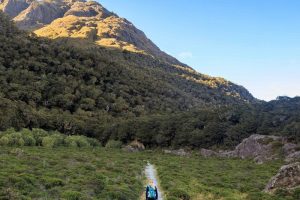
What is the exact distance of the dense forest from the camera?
269 feet

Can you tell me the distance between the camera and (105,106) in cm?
11700

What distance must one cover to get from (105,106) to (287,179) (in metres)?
87.8

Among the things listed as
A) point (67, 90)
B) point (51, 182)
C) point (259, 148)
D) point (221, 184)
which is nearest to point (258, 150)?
point (259, 148)

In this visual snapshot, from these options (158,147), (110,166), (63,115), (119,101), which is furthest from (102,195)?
(119,101)

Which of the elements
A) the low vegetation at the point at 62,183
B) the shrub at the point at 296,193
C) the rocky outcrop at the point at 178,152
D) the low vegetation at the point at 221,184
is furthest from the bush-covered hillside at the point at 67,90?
the shrub at the point at 296,193

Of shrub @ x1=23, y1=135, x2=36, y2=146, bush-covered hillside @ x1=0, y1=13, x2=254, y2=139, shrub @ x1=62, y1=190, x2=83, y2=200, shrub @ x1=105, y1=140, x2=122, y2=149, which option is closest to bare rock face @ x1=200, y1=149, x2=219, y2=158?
shrub @ x1=105, y1=140, x2=122, y2=149

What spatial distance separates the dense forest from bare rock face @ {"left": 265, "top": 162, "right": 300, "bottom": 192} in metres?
33.7

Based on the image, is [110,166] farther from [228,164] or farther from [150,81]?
[150,81]

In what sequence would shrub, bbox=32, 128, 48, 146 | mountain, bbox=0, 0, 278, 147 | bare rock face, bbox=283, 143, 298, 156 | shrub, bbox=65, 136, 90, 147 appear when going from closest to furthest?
1. bare rock face, bbox=283, 143, 298, 156
2. shrub, bbox=32, 128, 48, 146
3. shrub, bbox=65, 136, 90, 147
4. mountain, bbox=0, 0, 278, 147

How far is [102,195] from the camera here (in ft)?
88.4

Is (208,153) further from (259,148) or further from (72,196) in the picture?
(72,196)

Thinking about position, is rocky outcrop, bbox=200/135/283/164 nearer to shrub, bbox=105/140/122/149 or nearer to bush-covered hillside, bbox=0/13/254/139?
shrub, bbox=105/140/122/149

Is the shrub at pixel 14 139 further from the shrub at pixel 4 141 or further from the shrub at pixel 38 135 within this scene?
the shrub at pixel 38 135

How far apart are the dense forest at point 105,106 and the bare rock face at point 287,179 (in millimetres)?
33677
